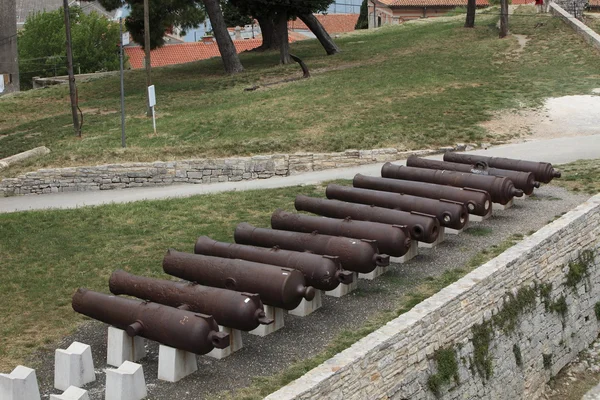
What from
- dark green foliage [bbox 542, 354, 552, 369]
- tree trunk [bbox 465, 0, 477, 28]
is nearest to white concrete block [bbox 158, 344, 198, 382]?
dark green foliage [bbox 542, 354, 552, 369]

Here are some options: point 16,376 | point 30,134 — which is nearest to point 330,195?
point 16,376

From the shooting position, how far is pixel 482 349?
1205 cm

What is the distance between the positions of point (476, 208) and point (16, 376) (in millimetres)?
8098

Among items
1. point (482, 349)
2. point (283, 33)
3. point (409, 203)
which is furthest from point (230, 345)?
point (283, 33)

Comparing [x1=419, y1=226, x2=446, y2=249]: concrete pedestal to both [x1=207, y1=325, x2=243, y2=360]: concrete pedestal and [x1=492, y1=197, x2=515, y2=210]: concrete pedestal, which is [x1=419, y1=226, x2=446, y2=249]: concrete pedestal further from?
[x1=207, y1=325, x2=243, y2=360]: concrete pedestal

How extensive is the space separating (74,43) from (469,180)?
155 feet

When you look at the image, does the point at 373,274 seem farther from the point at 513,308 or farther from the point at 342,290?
the point at 513,308

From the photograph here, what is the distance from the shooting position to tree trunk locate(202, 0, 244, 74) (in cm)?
3216

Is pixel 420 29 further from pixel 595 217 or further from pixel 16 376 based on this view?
pixel 16 376

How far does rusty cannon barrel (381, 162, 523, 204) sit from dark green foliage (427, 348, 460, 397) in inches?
188

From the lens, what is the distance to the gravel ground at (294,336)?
9922 millimetres

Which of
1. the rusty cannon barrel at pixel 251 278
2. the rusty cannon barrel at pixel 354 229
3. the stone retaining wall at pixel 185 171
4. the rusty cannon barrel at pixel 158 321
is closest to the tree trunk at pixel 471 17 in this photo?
the stone retaining wall at pixel 185 171

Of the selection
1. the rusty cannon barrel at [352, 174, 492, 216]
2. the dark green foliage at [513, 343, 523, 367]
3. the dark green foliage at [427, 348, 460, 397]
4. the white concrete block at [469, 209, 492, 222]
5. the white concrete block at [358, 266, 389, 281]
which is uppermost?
the rusty cannon barrel at [352, 174, 492, 216]

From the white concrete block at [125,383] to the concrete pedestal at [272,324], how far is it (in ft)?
6.75
